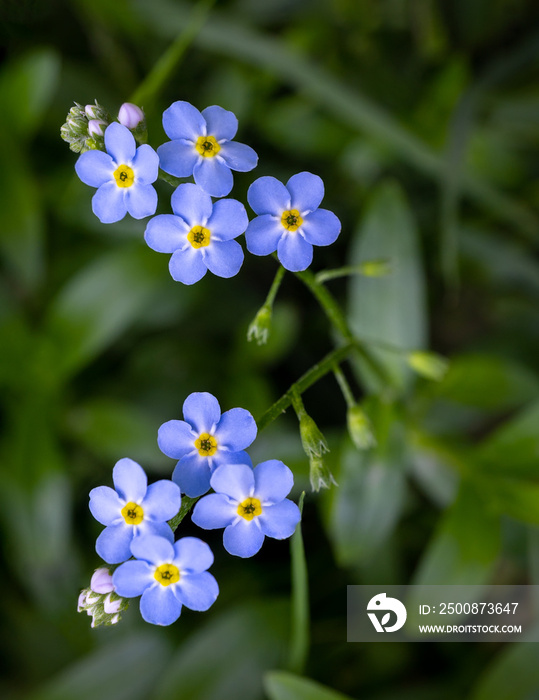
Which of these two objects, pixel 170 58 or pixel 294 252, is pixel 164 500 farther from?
pixel 170 58

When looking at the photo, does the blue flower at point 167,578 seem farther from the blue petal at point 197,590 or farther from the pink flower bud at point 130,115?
the pink flower bud at point 130,115

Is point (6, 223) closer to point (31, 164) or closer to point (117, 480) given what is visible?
point (31, 164)

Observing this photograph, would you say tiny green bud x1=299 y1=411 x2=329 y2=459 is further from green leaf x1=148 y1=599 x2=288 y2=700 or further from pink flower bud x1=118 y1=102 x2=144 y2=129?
green leaf x1=148 y1=599 x2=288 y2=700

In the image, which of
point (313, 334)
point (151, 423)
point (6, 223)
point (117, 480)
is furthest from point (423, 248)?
point (117, 480)

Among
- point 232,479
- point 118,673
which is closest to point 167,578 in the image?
point 232,479

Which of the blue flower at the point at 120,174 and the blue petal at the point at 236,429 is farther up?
the blue flower at the point at 120,174

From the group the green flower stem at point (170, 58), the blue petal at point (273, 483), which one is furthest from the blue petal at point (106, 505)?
the green flower stem at point (170, 58)

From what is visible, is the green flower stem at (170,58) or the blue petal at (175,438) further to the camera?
the green flower stem at (170,58)
